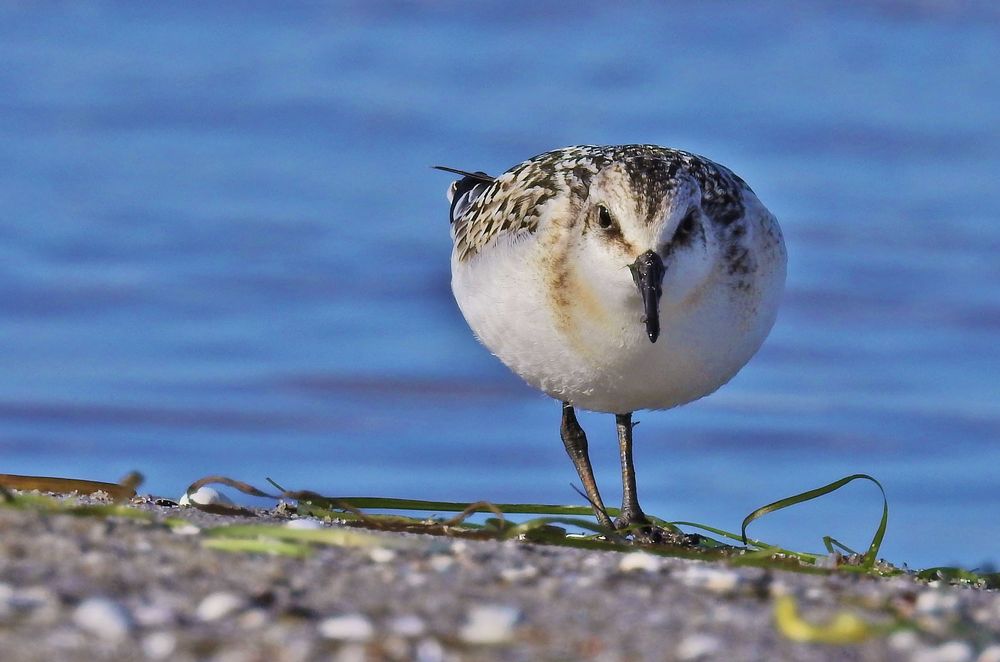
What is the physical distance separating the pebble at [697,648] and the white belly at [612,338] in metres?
2.61

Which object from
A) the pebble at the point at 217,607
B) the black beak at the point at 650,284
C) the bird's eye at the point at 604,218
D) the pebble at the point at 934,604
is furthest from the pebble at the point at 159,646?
the bird's eye at the point at 604,218

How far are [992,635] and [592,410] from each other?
3233mm

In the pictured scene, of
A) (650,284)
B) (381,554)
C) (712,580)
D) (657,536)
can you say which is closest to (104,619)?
(381,554)

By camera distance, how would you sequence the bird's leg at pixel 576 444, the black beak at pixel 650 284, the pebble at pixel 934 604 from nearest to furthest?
the pebble at pixel 934 604 < the black beak at pixel 650 284 < the bird's leg at pixel 576 444

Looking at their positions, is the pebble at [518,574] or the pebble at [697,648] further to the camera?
the pebble at [518,574]

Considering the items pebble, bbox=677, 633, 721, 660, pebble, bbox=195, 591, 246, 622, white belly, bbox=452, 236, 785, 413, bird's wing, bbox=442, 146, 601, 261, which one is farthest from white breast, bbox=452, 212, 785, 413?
pebble, bbox=195, 591, 246, 622

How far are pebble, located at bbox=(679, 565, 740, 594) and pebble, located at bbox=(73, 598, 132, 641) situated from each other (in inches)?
54.1

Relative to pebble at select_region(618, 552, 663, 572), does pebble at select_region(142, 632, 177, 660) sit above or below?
below

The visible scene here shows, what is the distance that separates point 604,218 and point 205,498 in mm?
1769

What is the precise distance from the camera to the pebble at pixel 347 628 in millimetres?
3041

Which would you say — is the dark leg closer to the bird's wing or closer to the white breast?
the white breast

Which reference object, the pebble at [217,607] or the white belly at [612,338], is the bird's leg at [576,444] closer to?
the white belly at [612,338]

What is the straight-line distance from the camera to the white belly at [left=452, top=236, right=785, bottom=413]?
18.9ft

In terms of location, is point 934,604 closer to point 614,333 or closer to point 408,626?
point 408,626
